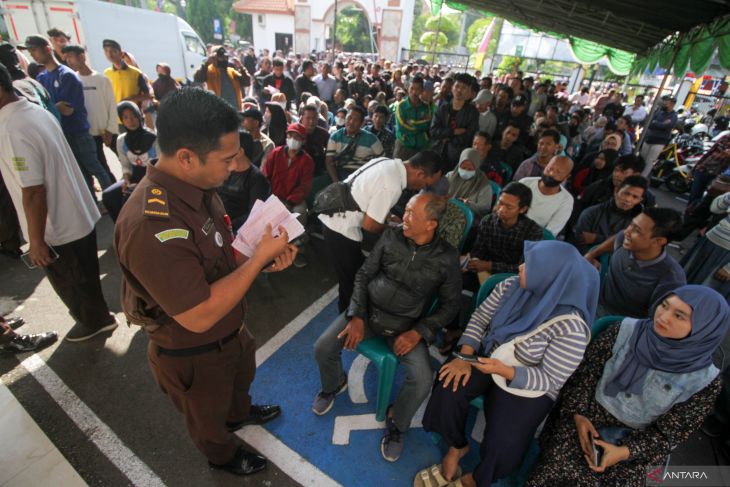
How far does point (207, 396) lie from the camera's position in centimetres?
175

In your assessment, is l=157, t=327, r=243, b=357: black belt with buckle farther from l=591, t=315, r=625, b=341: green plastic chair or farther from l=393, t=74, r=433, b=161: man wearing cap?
l=393, t=74, r=433, b=161: man wearing cap

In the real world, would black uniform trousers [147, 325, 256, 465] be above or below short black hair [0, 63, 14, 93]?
below

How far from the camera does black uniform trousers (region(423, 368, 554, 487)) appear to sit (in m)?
1.98

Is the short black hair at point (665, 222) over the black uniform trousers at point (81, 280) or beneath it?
over

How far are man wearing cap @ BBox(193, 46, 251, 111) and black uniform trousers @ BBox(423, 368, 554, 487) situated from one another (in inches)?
250

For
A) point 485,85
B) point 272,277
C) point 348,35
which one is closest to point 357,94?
point 485,85

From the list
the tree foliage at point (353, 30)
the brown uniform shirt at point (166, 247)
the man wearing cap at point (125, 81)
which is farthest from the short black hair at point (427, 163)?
the tree foliage at point (353, 30)

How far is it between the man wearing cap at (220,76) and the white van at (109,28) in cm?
463

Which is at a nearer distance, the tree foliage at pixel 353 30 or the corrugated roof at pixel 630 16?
the corrugated roof at pixel 630 16

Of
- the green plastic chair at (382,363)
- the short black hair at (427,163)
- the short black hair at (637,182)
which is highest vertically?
the short black hair at (427,163)

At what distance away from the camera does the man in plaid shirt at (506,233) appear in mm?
2912

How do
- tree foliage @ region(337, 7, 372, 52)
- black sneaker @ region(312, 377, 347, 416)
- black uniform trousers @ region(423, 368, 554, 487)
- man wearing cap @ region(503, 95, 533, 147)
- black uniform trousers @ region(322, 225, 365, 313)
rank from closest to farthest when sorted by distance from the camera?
1. black uniform trousers @ region(423, 368, 554, 487)
2. black sneaker @ region(312, 377, 347, 416)
3. black uniform trousers @ region(322, 225, 365, 313)
4. man wearing cap @ region(503, 95, 533, 147)
5. tree foliage @ region(337, 7, 372, 52)

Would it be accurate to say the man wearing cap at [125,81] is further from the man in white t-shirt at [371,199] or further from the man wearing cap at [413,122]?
the man in white t-shirt at [371,199]

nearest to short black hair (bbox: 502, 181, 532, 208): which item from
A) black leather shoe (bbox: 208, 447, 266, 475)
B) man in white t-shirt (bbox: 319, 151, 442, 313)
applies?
man in white t-shirt (bbox: 319, 151, 442, 313)
